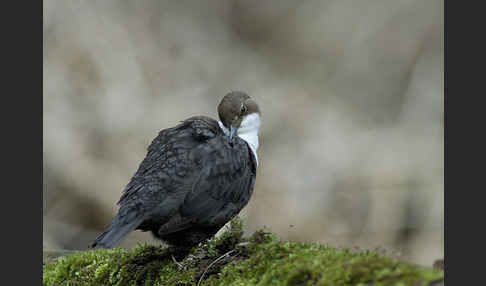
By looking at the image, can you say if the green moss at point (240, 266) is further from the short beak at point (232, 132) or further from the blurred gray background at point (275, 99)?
the blurred gray background at point (275, 99)

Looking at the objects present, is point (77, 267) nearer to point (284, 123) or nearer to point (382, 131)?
point (284, 123)

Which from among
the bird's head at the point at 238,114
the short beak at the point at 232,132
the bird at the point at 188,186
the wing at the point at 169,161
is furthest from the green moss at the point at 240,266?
the bird's head at the point at 238,114

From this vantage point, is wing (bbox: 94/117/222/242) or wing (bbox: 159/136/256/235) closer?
wing (bbox: 94/117/222/242)

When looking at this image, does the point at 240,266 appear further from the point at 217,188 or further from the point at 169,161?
the point at 169,161

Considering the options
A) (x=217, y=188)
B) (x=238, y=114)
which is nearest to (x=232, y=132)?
(x=238, y=114)

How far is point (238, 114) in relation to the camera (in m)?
4.86

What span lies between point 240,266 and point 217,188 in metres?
A: 0.99

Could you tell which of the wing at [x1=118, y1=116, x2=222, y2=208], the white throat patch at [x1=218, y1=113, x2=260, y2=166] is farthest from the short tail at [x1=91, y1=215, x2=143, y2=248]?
the white throat patch at [x1=218, y1=113, x2=260, y2=166]

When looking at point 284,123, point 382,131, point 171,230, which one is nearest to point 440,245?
point 382,131

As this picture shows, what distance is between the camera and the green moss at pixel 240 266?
251 cm

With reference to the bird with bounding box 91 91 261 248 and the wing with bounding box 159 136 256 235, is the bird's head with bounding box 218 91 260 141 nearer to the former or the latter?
the bird with bounding box 91 91 261 248

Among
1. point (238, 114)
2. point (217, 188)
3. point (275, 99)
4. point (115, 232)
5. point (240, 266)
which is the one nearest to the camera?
point (240, 266)

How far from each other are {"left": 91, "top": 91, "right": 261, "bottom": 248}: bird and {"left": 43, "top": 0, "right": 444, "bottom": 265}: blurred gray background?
2011 mm

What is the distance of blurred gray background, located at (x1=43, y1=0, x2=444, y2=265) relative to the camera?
6.10m
